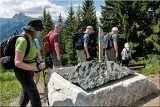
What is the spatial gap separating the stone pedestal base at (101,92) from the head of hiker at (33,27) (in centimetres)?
144

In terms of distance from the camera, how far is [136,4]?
37.3m

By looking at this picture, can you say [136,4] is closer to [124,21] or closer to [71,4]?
[124,21]

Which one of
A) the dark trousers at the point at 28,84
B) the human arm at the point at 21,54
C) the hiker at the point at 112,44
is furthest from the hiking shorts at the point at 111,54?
the human arm at the point at 21,54

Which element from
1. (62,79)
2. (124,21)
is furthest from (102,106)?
(124,21)

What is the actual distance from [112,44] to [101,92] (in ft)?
14.4

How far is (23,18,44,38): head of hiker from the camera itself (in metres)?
5.28

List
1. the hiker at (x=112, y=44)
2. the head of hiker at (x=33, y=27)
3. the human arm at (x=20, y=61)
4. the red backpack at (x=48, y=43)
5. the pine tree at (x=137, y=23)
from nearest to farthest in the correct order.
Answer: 1. the human arm at (x=20, y=61)
2. the head of hiker at (x=33, y=27)
3. the red backpack at (x=48, y=43)
4. the hiker at (x=112, y=44)
5. the pine tree at (x=137, y=23)

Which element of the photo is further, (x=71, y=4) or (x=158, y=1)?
(x=71, y=4)

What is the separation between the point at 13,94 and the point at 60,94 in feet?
10.3

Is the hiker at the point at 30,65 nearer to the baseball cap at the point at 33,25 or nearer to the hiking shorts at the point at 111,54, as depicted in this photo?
the baseball cap at the point at 33,25

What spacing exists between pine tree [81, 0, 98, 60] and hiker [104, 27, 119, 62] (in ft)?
106

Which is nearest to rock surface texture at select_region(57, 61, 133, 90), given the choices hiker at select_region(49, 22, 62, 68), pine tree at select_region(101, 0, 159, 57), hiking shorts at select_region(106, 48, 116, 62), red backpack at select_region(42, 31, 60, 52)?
hiker at select_region(49, 22, 62, 68)

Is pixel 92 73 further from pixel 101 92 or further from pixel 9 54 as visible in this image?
pixel 9 54

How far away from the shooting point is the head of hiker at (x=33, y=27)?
17.3 ft
